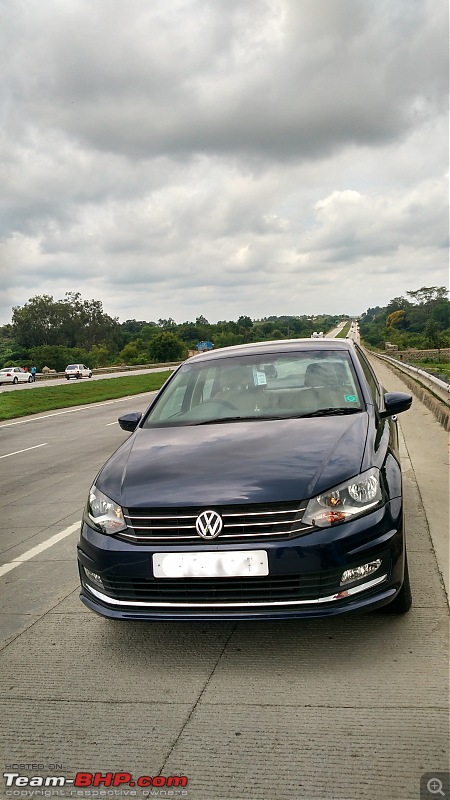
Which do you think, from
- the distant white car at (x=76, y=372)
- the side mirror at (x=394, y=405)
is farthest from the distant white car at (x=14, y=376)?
the side mirror at (x=394, y=405)

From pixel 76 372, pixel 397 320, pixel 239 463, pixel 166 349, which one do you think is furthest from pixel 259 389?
pixel 397 320

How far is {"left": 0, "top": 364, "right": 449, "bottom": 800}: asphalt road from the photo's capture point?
2508mm

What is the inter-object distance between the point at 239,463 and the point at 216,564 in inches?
22.8

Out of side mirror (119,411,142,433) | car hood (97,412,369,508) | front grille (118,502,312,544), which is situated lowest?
front grille (118,502,312,544)

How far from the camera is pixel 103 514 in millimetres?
3549

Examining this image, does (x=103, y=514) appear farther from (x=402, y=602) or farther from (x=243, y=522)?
(x=402, y=602)

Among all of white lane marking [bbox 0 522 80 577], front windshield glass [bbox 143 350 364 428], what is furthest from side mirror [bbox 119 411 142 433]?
white lane marking [bbox 0 522 80 577]

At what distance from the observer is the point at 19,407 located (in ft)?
88.4

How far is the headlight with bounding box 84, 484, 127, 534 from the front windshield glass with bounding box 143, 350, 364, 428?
1041 millimetres

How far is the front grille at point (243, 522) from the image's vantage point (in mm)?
3193

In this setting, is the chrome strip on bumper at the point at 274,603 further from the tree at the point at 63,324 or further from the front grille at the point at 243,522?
the tree at the point at 63,324

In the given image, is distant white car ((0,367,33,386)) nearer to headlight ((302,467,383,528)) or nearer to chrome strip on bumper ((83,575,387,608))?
chrome strip on bumper ((83,575,387,608))

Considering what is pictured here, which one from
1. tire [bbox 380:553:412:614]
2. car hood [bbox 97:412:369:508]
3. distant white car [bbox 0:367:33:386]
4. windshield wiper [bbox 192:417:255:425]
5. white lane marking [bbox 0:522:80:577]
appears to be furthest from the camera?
distant white car [bbox 0:367:33:386]

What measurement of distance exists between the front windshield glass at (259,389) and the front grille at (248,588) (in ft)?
4.57
